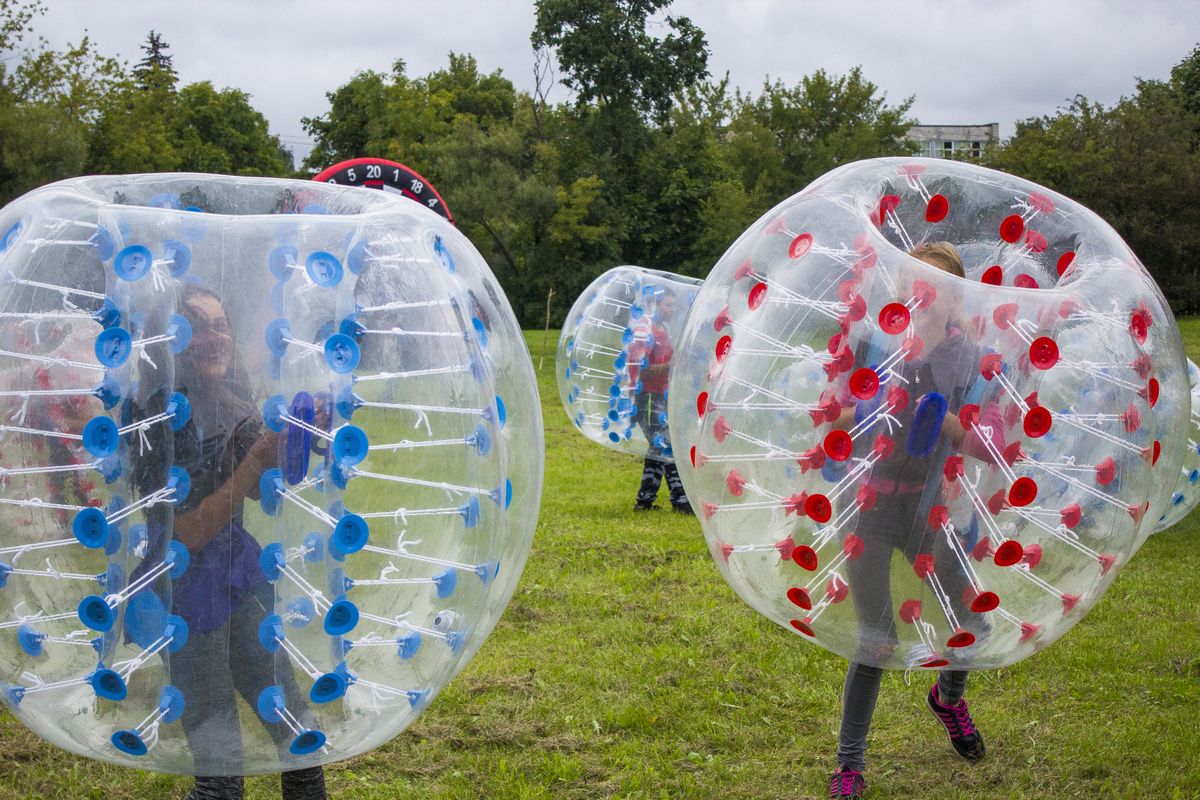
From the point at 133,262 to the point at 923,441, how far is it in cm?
208

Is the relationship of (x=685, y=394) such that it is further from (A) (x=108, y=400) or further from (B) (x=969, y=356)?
(A) (x=108, y=400)

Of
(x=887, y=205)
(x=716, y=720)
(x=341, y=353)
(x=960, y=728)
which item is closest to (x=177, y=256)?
(x=341, y=353)

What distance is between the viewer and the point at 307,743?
2.57 m

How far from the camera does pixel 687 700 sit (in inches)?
190

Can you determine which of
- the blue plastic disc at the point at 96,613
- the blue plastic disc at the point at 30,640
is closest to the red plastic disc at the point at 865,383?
the blue plastic disc at the point at 96,613

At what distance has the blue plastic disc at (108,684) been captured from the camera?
2439 mm

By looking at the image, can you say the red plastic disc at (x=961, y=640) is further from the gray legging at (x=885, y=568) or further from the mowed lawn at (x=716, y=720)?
the mowed lawn at (x=716, y=720)

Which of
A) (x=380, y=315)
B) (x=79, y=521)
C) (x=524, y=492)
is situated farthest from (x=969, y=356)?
(x=79, y=521)

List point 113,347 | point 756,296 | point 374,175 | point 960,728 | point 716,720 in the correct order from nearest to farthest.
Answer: point 113,347
point 756,296
point 960,728
point 716,720
point 374,175

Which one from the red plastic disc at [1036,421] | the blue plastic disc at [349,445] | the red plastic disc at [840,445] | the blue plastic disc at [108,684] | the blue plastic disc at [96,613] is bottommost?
the blue plastic disc at [108,684]

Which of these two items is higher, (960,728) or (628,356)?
(628,356)

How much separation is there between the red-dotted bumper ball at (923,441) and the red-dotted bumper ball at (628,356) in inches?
193

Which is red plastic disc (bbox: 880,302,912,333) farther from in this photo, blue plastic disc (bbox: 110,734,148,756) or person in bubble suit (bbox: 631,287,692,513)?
person in bubble suit (bbox: 631,287,692,513)

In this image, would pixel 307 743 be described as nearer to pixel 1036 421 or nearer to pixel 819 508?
pixel 819 508
